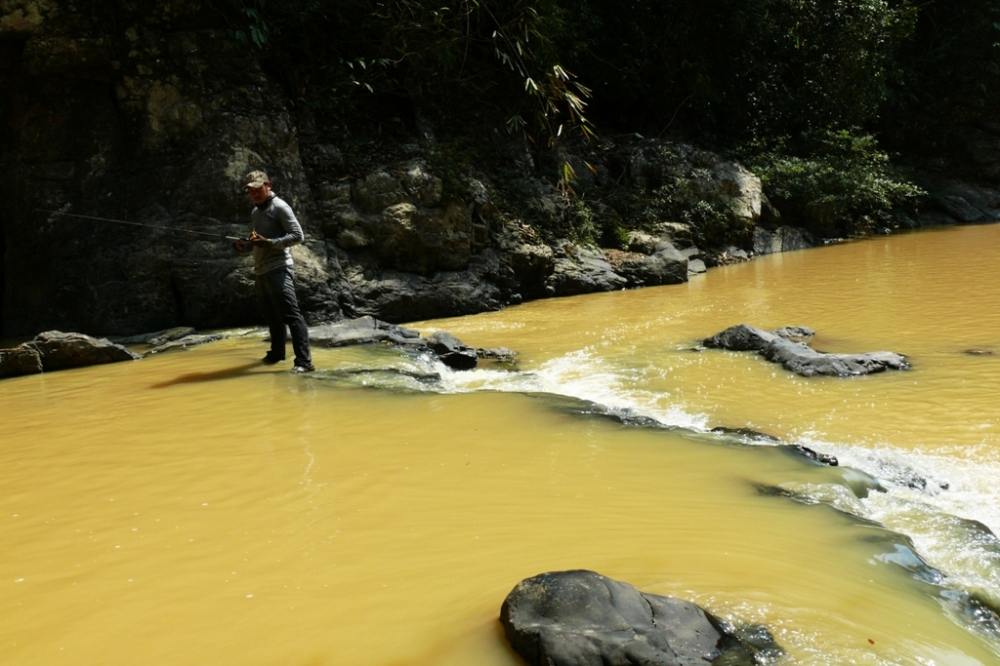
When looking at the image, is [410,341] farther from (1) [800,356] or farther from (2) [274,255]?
(1) [800,356]

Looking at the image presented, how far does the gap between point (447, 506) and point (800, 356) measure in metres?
4.93

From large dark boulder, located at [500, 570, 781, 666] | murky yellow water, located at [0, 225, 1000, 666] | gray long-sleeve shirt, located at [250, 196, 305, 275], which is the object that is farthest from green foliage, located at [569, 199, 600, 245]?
large dark boulder, located at [500, 570, 781, 666]

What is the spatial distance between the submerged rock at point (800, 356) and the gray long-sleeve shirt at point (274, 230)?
459 centimetres

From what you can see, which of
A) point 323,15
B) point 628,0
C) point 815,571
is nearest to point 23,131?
point 323,15

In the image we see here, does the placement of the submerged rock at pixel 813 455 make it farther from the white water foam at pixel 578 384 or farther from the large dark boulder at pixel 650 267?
the large dark boulder at pixel 650 267

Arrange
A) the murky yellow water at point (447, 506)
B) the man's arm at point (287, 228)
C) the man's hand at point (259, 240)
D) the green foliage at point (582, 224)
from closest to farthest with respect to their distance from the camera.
Answer: the murky yellow water at point (447, 506)
the man's hand at point (259, 240)
the man's arm at point (287, 228)
the green foliage at point (582, 224)

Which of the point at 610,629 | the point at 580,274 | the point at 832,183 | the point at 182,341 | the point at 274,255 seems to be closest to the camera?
the point at 610,629

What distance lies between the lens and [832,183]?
2034 cm

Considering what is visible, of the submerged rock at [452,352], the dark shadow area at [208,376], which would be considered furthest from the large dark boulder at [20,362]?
the submerged rock at [452,352]

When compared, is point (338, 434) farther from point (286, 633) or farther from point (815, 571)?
point (815, 571)

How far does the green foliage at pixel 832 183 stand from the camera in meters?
20.3

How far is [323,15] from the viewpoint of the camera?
13586 mm

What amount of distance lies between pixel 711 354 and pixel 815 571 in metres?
5.44

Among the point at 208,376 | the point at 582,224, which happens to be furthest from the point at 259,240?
the point at 582,224
